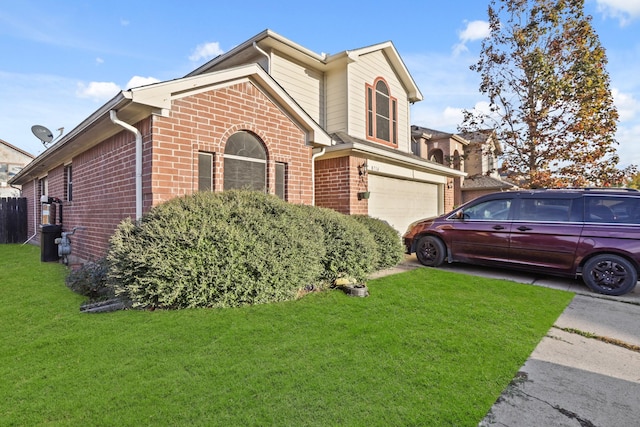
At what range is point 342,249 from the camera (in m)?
5.54

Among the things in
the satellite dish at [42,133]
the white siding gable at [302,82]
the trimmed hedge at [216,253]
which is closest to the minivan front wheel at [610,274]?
the trimmed hedge at [216,253]

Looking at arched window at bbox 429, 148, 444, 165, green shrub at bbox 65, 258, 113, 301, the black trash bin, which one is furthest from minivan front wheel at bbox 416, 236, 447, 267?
arched window at bbox 429, 148, 444, 165

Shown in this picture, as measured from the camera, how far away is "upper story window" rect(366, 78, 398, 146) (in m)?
10.8

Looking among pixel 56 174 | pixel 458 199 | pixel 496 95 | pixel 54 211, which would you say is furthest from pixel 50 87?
pixel 458 199

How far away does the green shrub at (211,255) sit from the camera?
13.1ft

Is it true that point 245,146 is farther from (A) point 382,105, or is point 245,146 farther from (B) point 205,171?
(A) point 382,105

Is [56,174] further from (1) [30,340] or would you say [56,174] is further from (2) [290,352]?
(2) [290,352]

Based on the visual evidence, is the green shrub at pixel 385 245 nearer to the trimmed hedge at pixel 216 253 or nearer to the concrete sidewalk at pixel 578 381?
the trimmed hedge at pixel 216 253

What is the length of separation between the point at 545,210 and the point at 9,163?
38.6 meters

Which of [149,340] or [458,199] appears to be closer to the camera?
[149,340]

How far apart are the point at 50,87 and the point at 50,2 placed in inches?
238

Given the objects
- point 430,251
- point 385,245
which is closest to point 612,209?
point 430,251

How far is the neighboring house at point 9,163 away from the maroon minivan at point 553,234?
115 feet

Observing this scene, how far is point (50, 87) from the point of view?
12.2 m
